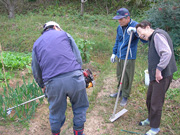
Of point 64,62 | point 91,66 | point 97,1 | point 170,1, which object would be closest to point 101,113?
point 64,62

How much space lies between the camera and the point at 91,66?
221 inches

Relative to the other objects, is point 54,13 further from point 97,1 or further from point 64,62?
point 64,62

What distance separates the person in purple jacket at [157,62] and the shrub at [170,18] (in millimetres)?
Answer: 3369

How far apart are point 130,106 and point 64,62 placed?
2.14m

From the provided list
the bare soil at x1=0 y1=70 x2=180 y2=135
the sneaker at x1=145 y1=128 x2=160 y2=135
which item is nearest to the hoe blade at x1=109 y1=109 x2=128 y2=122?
the bare soil at x1=0 y1=70 x2=180 y2=135

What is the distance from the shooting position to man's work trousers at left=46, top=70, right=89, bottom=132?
2330 millimetres

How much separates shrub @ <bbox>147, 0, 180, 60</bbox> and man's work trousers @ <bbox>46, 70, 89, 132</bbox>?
14.0 feet

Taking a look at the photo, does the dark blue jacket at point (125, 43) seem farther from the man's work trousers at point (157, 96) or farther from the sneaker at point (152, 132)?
the sneaker at point (152, 132)

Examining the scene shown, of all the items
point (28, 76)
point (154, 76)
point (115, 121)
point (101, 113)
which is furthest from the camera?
point (28, 76)

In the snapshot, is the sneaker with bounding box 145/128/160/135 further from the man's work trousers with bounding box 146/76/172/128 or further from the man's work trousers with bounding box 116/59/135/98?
the man's work trousers with bounding box 116/59/135/98

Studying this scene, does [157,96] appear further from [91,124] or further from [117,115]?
[91,124]

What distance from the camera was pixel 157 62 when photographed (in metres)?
2.69

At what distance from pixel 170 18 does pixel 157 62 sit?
13.9 ft

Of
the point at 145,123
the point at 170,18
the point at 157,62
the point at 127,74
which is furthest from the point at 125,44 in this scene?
the point at 170,18
